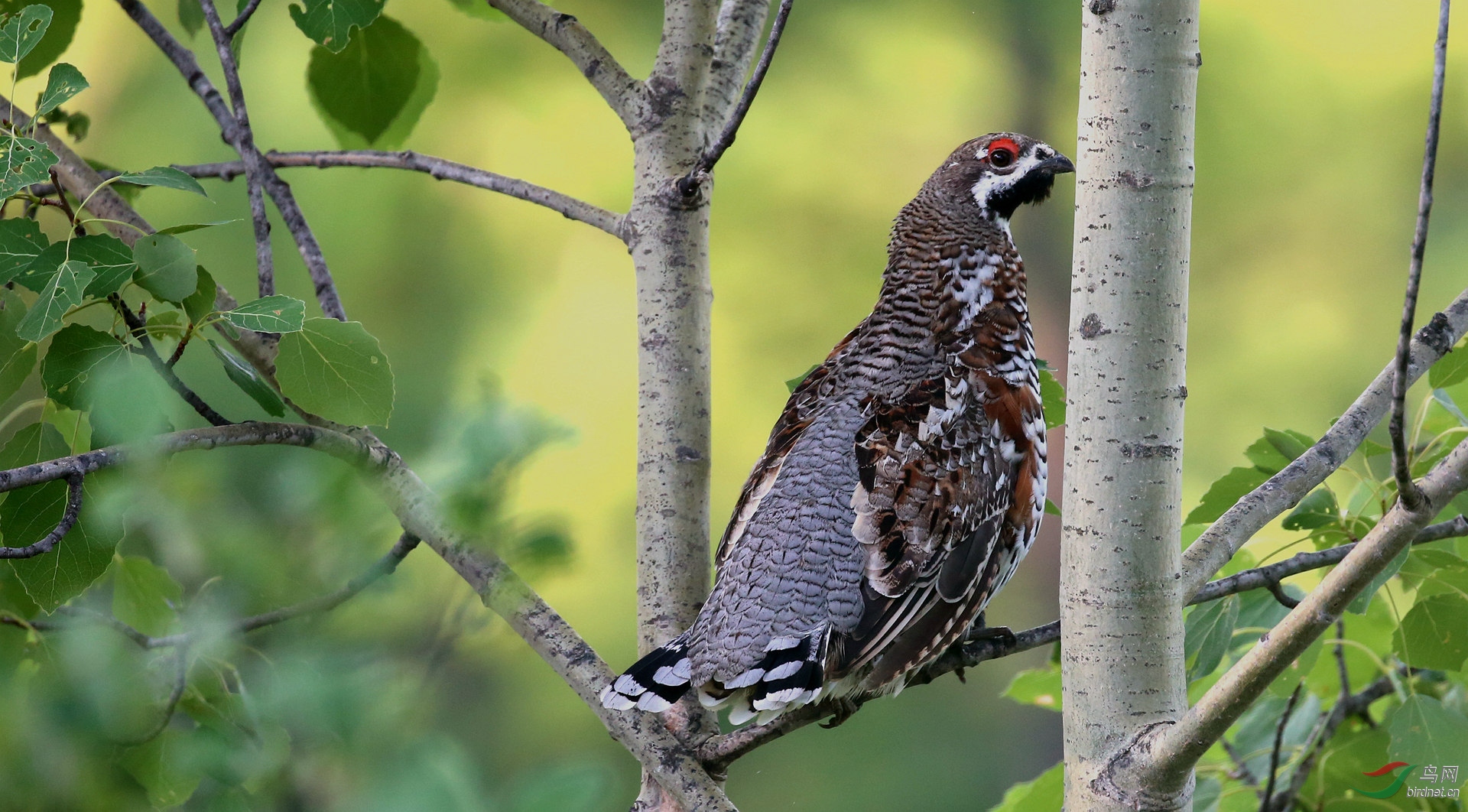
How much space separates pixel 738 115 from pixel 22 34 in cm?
55

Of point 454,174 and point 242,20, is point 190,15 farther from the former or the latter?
point 454,174

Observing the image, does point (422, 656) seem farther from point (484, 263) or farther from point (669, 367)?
point (484, 263)

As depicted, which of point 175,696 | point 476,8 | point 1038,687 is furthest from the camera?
point 476,8

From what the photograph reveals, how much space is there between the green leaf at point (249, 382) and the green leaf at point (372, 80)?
0.57 metres

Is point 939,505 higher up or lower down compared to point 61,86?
lower down

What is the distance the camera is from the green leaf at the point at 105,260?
2.68 feet

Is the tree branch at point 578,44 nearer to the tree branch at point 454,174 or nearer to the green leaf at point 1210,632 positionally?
the tree branch at point 454,174

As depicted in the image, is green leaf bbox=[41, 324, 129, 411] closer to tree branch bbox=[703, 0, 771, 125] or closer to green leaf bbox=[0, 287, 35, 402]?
green leaf bbox=[0, 287, 35, 402]

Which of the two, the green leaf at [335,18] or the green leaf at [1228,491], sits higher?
the green leaf at [335,18]

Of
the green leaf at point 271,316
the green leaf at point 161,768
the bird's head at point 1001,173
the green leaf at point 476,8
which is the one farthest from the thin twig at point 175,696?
the bird's head at point 1001,173

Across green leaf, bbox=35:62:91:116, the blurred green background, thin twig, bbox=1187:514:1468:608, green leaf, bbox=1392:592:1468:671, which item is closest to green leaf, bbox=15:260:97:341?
green leaf, bbox=35:62:91:116

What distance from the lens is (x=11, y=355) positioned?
0.90 m

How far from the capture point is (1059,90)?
5.30 meters

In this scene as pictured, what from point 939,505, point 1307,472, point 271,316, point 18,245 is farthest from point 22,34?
point 1307,472
